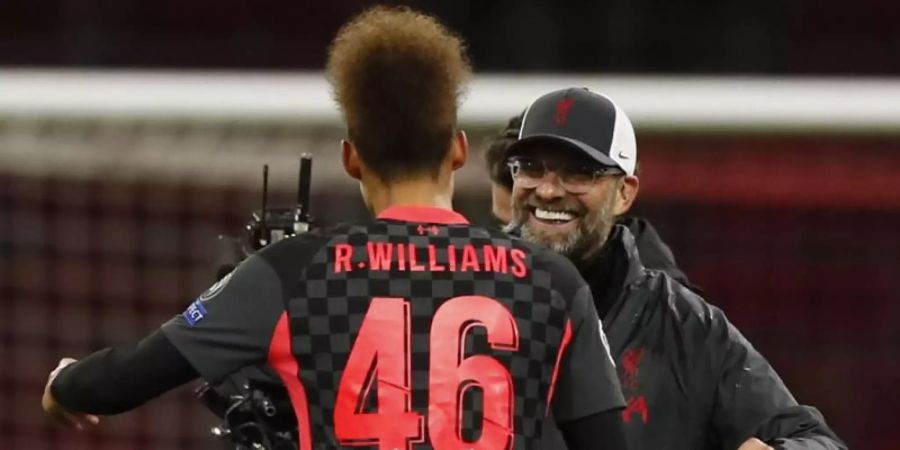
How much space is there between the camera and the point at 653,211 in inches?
308

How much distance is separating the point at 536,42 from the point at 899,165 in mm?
2724

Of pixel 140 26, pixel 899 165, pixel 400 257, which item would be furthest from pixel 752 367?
pixel 140 26

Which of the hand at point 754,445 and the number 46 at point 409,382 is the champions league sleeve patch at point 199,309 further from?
the hand at point 754,445

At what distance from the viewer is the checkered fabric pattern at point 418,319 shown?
245 cm

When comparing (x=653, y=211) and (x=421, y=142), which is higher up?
(x=421, y=142)

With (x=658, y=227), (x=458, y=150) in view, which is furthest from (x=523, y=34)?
(x=458, y=150)

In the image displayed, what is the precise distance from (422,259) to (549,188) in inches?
33.5

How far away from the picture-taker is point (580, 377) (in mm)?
2520

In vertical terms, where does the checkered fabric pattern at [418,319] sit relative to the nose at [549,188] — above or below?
below

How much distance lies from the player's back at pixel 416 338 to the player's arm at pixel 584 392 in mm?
17

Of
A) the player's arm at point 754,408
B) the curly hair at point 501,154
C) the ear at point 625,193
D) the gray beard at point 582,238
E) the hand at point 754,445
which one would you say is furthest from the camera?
the curly hair at point 501,154

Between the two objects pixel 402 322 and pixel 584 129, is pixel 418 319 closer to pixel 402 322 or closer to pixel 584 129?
pixel 402 322

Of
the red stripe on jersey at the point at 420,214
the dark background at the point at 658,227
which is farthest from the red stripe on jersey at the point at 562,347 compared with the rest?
the dark background at the point at 658,227

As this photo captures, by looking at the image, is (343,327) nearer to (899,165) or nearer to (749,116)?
(749,116)
